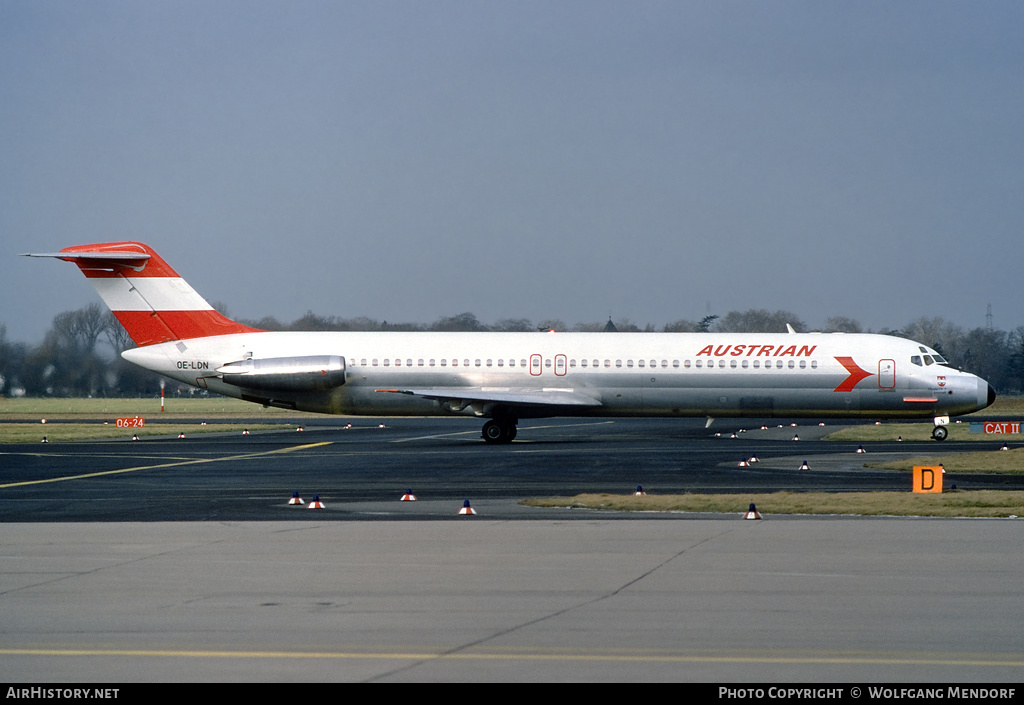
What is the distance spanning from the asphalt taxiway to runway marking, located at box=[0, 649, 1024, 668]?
0.10ft

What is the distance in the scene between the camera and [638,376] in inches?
1481

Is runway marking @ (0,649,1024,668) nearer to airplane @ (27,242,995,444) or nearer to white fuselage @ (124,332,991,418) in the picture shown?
airplane @ (27,242,995,444)

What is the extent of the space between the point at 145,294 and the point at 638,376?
1775 cm

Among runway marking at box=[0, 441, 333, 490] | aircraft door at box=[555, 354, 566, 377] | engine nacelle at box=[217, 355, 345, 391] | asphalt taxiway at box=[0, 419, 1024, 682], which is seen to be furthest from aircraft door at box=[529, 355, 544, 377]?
asphalt taxiway at box=[0, 419, 1024, 682]

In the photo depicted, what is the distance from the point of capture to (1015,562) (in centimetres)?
1241

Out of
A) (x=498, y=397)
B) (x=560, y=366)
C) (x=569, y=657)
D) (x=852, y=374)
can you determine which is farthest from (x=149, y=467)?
(x=852, y=374)

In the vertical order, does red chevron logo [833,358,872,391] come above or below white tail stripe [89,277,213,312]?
below

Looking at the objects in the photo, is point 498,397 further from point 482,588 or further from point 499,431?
point 482,588

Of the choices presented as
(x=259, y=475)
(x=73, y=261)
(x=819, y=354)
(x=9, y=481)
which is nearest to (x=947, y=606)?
(x=259, y=475)

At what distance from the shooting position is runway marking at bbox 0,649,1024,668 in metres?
7.86

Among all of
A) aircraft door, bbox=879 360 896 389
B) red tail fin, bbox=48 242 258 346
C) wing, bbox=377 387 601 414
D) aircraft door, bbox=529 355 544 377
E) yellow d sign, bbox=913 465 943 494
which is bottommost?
yellow d sign, bbox=913 465 943 494

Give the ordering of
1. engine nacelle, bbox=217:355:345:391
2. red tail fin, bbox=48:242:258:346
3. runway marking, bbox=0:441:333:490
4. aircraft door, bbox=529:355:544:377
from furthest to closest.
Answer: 1. red tail fin, bbox=48:242:258:346
2. aircraft door, bbox=529:355:544:377
3. engine nacelle, bbox=217:355:345:391
4. runway marking, bbox=0:441:333:490

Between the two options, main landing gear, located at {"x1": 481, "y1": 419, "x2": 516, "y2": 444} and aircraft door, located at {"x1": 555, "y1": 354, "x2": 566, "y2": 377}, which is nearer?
main landing gear, located at {"x1": 481, "y1": 419, "x2": 516, "y2": 444}

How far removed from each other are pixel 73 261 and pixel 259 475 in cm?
1755
